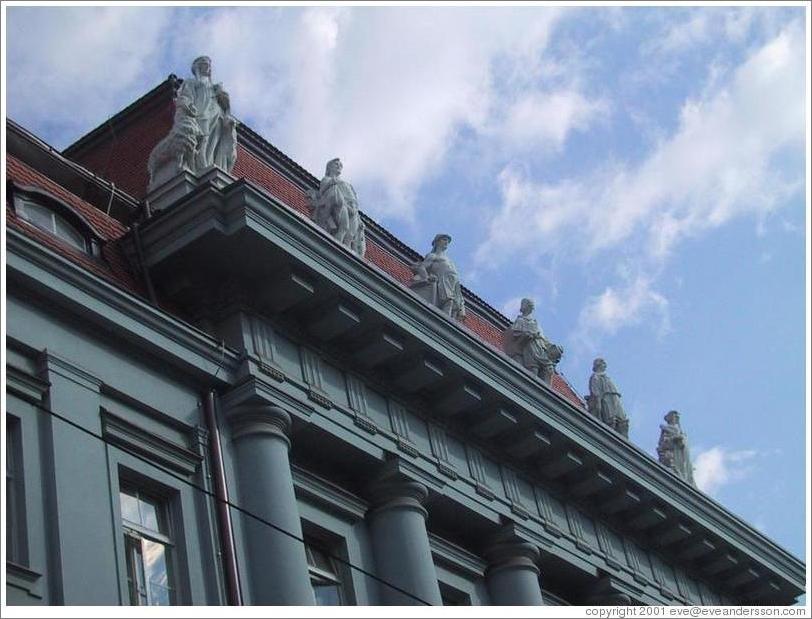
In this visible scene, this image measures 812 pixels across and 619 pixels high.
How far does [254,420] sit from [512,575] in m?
5.64

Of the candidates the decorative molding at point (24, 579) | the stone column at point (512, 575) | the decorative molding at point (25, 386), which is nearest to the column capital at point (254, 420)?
the decorative molding at point (25, 386)

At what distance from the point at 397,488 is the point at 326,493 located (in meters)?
1.19

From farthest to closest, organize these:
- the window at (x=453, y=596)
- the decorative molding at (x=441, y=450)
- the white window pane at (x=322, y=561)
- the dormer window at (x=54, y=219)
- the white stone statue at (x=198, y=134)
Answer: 1. the decorative molding at (x=441, y=450)
2. the window at (x=453, y=596)
3. the white stone statue at (x=198, y=134)
4. the white window pane at (x=322, y=561)
5. the dormer window at (x=54, y=219)

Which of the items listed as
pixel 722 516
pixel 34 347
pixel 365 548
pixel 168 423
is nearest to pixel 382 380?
pixel 365 548

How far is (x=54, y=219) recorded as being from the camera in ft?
67.6

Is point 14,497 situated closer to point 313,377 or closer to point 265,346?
point 265,346

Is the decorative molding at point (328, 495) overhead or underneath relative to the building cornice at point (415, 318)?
underneath

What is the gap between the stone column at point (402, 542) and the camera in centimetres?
2141

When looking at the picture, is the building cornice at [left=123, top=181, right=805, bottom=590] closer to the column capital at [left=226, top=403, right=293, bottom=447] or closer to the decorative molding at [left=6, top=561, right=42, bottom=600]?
the column capital at [left=226, top=403, right=293, bottom=447]

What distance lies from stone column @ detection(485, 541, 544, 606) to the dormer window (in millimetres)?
7419

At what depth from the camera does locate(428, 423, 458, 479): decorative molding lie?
23.5m

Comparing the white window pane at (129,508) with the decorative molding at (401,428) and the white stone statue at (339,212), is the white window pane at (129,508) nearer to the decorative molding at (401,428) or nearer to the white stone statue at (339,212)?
the decorative molding at (401,428)

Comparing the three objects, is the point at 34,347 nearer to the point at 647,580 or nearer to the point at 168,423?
the point at 168,423

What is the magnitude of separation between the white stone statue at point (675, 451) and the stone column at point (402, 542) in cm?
988
